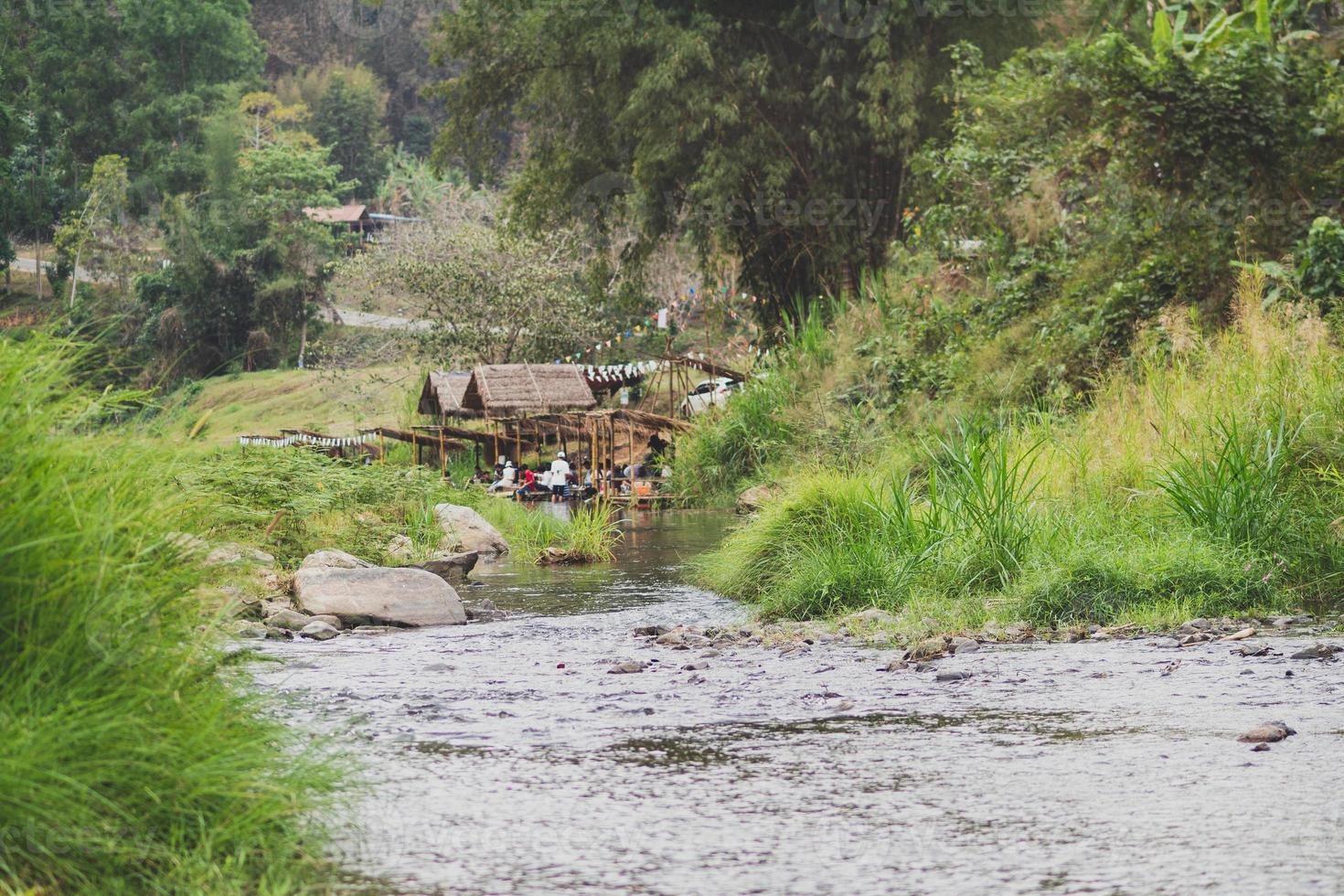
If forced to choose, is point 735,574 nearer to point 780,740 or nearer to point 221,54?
point 780,740

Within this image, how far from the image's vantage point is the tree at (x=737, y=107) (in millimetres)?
23000

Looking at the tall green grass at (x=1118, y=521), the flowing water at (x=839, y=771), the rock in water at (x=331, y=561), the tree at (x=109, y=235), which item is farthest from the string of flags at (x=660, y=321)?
the flowing water at (x=839, y=771)

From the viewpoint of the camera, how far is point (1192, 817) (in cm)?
419

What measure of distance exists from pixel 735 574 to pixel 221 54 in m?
56.5

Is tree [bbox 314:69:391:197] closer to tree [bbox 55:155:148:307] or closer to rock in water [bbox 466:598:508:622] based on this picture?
tree [bbox 55:155:148:307]

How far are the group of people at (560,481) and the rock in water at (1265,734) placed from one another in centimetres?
1932

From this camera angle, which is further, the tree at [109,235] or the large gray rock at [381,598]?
the tree at [109,235]

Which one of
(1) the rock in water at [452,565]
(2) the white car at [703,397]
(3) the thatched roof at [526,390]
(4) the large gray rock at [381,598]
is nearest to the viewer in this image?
(4) the large gray rock at [381,598]

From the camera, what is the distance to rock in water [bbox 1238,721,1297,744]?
200 inches

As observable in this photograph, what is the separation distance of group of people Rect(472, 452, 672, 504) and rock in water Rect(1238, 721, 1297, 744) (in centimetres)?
1932
